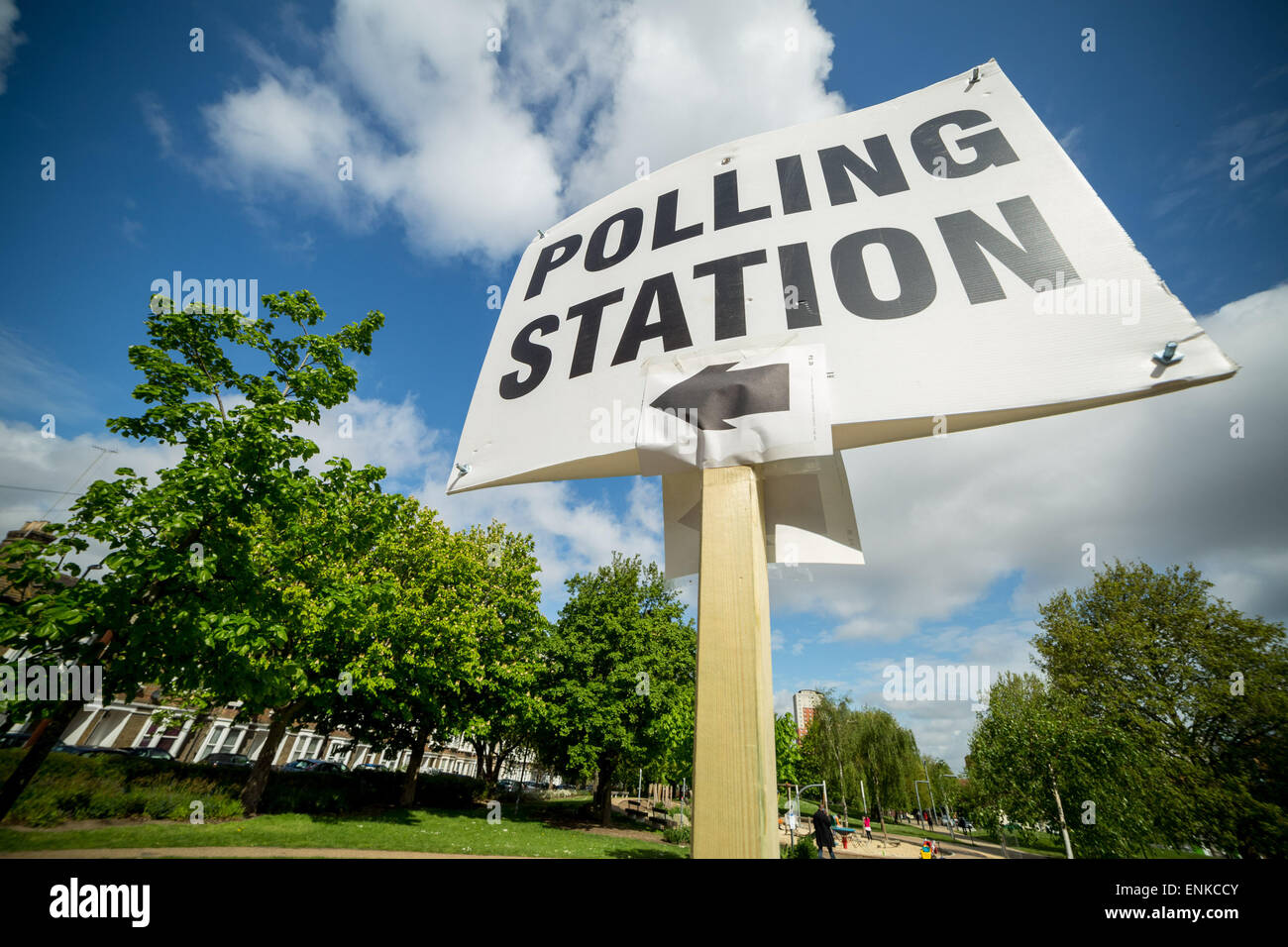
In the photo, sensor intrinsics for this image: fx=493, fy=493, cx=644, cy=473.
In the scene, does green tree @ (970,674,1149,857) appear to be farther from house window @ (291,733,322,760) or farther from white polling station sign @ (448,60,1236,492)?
house window @ (291,733,322,760)

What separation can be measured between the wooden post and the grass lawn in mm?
11388

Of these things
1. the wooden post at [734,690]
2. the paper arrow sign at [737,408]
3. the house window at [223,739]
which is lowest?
the house window at [223,739]

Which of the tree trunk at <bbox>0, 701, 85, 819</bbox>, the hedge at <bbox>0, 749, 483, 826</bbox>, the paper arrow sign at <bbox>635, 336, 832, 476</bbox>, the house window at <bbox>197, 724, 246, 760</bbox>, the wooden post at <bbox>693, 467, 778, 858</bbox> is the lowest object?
the house window at <bbox>197, 724, 246, 760</bbox>

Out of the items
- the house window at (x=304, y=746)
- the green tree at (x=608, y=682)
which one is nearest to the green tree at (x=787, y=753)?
the green tree at (x=608, y=682)

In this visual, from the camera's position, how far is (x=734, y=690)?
1305mm

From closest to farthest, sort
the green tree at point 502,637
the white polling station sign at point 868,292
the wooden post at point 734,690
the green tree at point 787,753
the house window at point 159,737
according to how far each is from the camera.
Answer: the wooden post at point 734,690, the white polling station sign at point 868,292, the green tree at point 502,637, the green tree at point 787,753, the house window at point 159,737

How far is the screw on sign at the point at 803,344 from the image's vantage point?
1.42 meters

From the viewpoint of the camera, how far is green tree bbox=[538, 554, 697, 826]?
74.2 feet

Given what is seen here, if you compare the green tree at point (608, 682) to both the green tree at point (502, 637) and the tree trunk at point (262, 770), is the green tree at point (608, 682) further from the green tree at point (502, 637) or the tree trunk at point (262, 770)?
the tree trunk at point (262, 770)

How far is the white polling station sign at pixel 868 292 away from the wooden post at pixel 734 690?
0.81 feet

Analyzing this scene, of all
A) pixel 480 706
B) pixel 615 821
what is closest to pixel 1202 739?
pixel 615 821

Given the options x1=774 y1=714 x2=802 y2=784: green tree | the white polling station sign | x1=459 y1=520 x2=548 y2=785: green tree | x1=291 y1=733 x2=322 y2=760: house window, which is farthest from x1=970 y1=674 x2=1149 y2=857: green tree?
x1=291 y1=733 x2=322 y2=760: house window

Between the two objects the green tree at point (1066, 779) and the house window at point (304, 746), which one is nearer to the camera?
the green tree at point (1066, 779)

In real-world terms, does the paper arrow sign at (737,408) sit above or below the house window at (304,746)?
above
